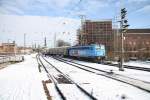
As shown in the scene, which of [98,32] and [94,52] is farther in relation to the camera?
[98,32]

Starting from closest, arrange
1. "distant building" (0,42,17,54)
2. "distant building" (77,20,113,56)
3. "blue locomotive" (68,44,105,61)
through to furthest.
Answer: "blue locomotive" (68,44,105,61) → "distant building" (77,20,113,56) → "distant building" (0,42,17,54)

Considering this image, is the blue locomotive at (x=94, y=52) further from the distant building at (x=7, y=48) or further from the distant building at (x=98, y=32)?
the distant building at (x=7, y=48)

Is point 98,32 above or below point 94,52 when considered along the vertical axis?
above

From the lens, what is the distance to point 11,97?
35.9ft

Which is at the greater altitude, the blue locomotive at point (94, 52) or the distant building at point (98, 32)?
the distant building at point (98, 32)

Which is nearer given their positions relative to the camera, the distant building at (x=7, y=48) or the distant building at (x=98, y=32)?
the distant building at (x=98, y=32)

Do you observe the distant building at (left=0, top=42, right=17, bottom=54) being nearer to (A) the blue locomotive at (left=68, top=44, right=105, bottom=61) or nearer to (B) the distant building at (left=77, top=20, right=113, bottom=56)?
(B) the distant building at (left=77, top=20, right=113, bottom=56)

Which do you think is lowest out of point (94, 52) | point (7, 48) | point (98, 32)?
point (94, 52)

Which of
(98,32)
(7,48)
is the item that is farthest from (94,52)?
(7,48)

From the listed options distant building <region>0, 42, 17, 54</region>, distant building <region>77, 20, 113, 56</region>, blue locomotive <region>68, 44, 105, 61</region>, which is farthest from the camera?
distant building <region>0, 42, 17, 54</region>

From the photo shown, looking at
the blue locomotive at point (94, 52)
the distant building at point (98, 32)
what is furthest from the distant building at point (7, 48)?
the blue locomotive at point (94, 52)

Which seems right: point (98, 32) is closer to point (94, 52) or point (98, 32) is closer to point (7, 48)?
point (94, 52)

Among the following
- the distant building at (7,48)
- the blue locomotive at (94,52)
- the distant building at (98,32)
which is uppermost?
the distant building at (98,32)

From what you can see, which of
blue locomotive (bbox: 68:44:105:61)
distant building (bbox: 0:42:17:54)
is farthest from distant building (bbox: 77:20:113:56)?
distant building (bbox: 0:42:17:54)
